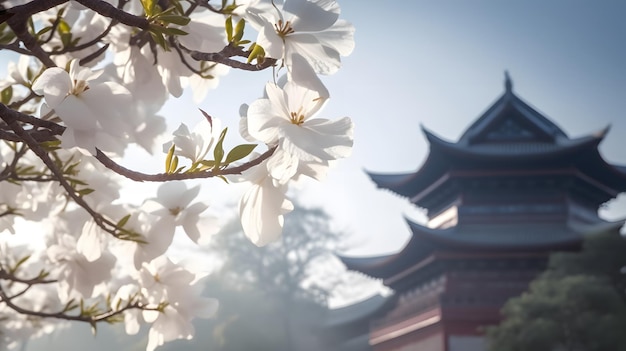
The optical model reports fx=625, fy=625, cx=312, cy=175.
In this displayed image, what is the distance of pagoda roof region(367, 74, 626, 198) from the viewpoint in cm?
1462

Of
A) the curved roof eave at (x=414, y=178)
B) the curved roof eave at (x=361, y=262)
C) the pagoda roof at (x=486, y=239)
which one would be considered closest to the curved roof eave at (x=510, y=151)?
the curved roof eave at (x=414, y=178)

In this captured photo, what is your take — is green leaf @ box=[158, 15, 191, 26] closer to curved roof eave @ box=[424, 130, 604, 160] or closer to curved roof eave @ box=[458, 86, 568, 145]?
curved roof eave @ box=[424, 130, 604, 160]

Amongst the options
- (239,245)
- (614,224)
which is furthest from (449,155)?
(239,245)

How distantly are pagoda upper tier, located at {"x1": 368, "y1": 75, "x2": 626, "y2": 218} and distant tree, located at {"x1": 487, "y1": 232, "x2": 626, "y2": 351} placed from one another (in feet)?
12.8

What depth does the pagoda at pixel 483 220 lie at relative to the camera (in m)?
13.2

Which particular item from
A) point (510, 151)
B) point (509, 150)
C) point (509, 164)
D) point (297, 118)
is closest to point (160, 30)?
point (297, 118)

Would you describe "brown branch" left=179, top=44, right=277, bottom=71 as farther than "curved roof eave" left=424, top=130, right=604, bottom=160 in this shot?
No

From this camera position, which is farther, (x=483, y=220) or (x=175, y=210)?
(x=483, y=220)

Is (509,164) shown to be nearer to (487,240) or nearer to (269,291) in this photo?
(487,240)

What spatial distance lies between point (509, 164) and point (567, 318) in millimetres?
5304

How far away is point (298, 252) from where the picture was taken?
118 feet

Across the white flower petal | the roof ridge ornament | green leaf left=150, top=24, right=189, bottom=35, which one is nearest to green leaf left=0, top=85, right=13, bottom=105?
the white flower petal

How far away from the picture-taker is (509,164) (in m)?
14.8

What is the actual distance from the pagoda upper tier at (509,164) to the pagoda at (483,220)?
0.09 feet
